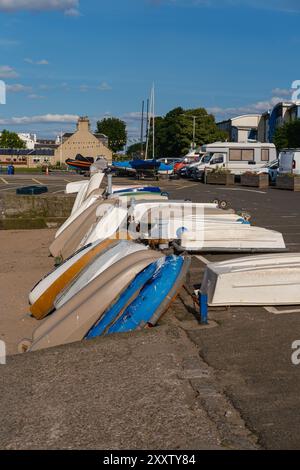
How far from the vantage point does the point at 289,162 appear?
3434 cm

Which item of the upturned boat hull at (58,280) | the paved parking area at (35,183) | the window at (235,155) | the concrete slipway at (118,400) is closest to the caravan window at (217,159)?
the window at (235,155)

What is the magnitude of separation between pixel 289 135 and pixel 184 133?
94.4 ft

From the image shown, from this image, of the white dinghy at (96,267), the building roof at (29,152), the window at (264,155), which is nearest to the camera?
the white dinghy at (96,267)

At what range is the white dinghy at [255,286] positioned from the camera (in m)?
7.56

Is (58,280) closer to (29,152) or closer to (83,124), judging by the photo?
(83,124)

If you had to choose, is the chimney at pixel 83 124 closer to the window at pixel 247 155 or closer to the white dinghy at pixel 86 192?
the window at pixel 247 155

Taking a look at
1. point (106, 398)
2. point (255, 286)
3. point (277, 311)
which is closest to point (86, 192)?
point (255, 286)

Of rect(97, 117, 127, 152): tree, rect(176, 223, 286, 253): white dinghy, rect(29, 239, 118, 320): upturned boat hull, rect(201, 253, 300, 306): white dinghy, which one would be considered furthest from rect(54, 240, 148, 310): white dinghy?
rect(97, 117, 127, 152): tree

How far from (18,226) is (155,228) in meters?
7.34

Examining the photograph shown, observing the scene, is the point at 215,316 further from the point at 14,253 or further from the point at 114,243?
the point at 14,253

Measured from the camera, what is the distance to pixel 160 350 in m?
6.27

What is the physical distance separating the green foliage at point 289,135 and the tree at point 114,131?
6584cm

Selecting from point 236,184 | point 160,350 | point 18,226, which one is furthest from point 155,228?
point 236,184

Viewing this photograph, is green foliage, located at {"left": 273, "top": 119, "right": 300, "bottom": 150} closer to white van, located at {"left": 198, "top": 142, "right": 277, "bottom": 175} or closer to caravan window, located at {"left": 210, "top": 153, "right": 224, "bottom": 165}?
white van, located at {"left": 198, "top": 142, "right": 277, "bottom": 175}
